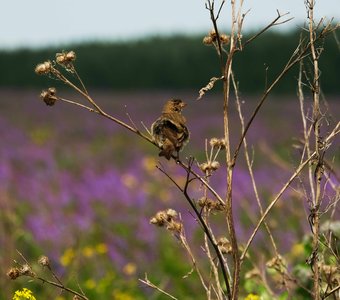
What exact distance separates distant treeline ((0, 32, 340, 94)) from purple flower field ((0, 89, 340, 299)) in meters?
7.57

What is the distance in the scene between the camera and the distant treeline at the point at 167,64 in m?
Answer: 27.9

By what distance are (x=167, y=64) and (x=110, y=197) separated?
20586mm

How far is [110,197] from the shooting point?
9227 mm

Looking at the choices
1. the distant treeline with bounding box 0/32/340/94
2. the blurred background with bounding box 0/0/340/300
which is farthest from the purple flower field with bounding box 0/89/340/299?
the distant treeline with bounding box 0/32/340/94

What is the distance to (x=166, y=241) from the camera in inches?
294

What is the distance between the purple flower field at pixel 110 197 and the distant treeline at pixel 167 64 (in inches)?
298

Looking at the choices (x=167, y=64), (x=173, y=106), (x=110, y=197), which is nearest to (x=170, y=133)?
(x=173, y=106)

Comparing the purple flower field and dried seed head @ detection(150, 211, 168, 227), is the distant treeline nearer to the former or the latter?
the purple flower field

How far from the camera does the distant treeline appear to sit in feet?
91.4

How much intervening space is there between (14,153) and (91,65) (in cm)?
1730

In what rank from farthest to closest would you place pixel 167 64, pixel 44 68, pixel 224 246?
pixel 167 64, pixel 224 246, pixel 44 68

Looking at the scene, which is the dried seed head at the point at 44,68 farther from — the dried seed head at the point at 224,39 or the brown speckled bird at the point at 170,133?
the dried seed head at the point at 224,39

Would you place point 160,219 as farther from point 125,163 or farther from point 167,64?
point 167,64

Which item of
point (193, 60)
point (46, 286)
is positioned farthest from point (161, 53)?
point (46, 286)
